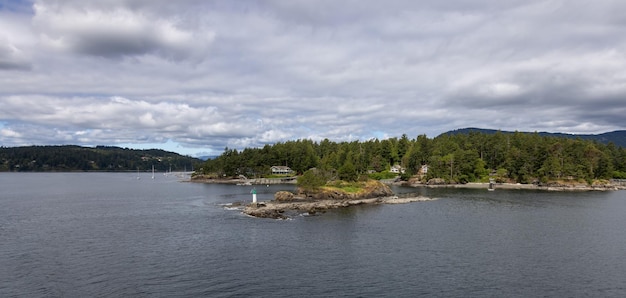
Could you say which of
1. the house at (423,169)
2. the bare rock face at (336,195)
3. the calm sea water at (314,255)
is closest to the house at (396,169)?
the house at (423,169)

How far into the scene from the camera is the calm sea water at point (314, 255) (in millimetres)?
33531

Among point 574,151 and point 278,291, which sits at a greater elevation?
point 574,151

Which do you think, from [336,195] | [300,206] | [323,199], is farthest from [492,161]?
[300,206]

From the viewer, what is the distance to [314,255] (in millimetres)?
44062

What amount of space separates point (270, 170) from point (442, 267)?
161 metres

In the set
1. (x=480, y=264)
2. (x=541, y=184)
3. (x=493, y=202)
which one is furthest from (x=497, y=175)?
(x=480, y=264)

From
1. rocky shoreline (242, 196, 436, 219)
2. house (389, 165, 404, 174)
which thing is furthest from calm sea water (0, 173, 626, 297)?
house (389, 165, 404, 174)

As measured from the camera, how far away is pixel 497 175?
16188 centimetres

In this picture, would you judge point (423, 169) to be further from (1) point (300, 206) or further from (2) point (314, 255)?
(2) point (314, 255)

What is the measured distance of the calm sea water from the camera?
3353cm

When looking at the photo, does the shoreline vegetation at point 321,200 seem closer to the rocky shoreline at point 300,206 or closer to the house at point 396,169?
the rocky shoreline at point 300,206

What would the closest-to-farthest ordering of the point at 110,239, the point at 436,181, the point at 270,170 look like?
the point at 110,239, the point at 436,181, the point at 270,170

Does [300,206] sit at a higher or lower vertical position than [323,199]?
lower

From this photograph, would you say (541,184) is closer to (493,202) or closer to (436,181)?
(436,181)
